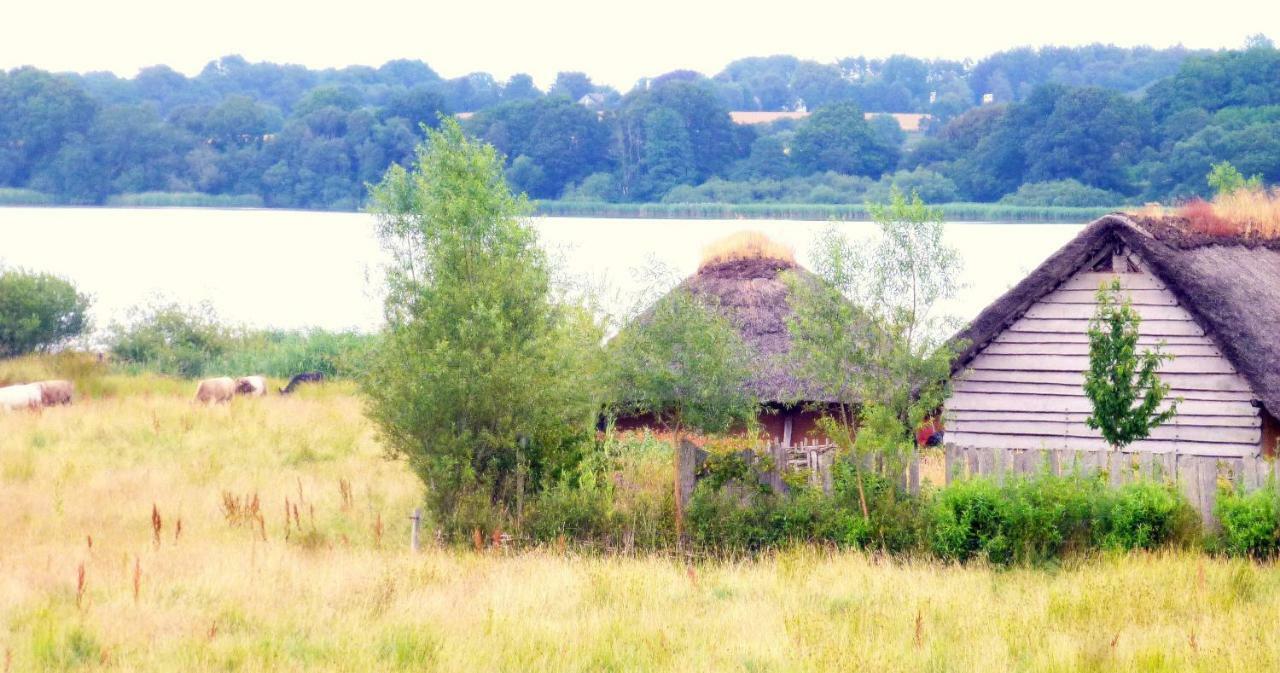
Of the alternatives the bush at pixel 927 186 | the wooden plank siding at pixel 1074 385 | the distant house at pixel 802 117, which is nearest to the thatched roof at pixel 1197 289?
the wooden plank siding at pixel 1074 385

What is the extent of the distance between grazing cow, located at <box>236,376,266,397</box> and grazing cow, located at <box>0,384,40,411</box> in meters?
4.68

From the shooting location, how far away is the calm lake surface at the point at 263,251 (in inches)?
1791

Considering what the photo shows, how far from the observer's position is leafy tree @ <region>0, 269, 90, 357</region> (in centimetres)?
3891

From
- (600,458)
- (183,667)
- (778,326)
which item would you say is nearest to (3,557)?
(183,667)

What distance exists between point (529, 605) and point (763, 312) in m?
16.0

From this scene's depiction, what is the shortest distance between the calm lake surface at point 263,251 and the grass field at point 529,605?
71.8 feet

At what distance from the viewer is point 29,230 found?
6234 cm

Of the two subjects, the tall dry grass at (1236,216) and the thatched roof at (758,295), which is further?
the thatched roof at (758,295)

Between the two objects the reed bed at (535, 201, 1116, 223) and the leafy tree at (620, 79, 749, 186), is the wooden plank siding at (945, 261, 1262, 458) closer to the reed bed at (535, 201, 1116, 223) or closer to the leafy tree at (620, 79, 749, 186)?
the reed bed at (535, 201, 1116, 223)

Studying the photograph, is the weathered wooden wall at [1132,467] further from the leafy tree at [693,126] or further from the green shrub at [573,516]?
the leafy tree at [693,126]

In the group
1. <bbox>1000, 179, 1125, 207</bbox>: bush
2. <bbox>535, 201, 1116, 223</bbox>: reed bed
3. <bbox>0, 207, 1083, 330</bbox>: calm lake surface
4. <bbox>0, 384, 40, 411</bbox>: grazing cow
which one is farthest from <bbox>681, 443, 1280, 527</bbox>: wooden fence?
<bbox>535, 201, 1116, 223</bbox>: reed bed

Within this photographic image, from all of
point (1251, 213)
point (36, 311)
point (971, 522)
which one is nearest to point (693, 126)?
point (36, 311)

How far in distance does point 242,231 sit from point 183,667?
191 ft

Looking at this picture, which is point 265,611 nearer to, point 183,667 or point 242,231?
point 183,667
